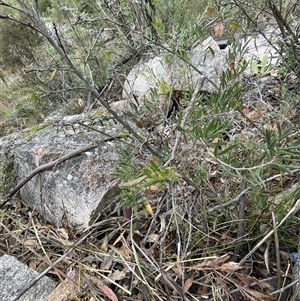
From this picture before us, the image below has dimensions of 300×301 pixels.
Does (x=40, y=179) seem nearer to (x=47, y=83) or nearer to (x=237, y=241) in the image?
(x=237, y=241)

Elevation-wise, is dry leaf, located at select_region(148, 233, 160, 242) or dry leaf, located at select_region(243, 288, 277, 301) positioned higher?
dry leaf, located at select_region(148, 233, 160, 242)

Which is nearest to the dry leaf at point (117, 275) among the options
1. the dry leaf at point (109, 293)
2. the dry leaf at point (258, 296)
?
the dry leaf at point (109, 293)

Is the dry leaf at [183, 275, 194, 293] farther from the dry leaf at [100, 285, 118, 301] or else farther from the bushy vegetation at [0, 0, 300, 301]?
the dry leaf at [100, 285, 118, 301]

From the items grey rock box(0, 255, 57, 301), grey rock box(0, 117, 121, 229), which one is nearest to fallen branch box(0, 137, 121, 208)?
grey rock box(0, 117, 121, 229)

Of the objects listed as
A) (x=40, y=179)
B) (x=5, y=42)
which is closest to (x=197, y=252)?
(x=40, y=179)

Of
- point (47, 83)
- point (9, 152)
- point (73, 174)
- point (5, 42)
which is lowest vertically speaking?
point (73, 174)

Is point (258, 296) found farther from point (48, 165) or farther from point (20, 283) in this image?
point (48, 165)

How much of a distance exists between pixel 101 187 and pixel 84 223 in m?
0.15

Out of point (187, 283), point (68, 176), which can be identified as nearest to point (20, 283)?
point (68, 176)

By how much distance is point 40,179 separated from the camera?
1434 millimetres

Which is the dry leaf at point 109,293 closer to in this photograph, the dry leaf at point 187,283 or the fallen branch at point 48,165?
the dry leaf at point 187,283

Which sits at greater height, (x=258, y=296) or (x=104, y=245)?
(x=104, y=245)

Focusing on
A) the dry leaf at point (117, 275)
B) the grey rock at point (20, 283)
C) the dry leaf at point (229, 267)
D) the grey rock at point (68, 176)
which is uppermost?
the grey rock at point (68, 176)

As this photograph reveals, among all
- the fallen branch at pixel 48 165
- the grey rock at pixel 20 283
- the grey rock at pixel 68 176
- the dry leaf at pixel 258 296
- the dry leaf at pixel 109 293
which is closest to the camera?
the dry leaf at pixel 258 296
